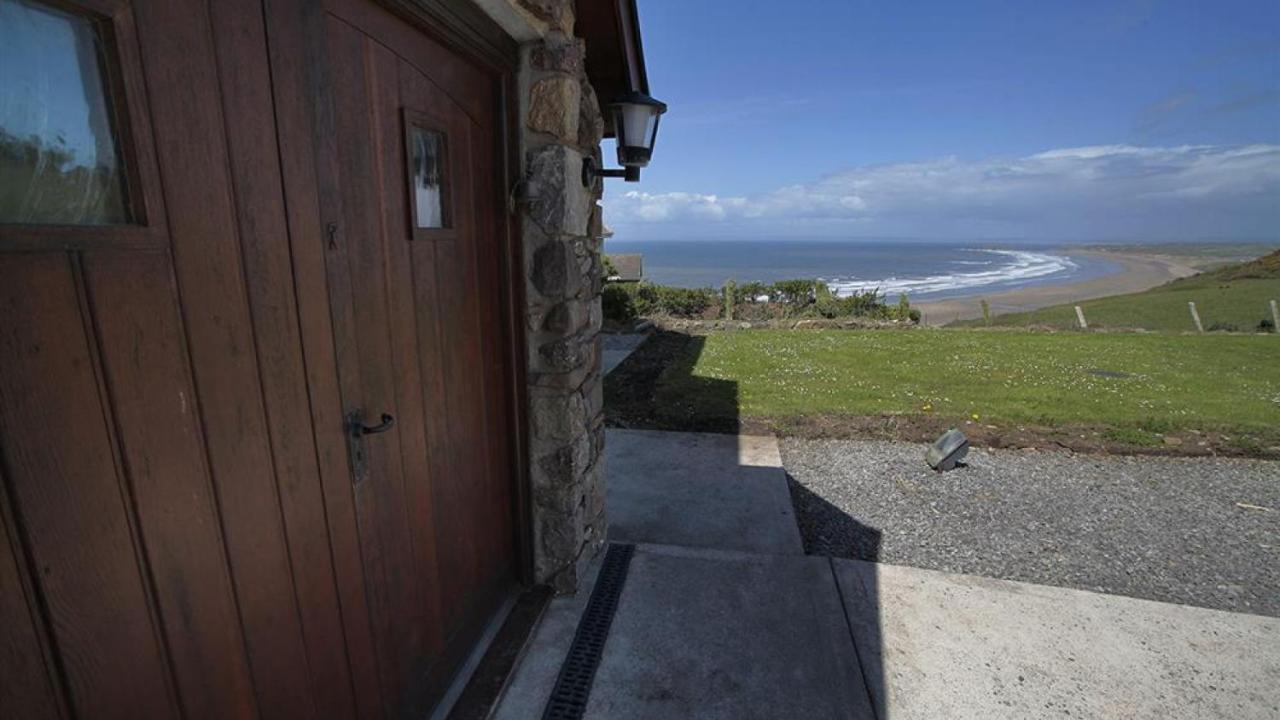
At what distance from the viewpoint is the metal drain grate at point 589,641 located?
2.24m

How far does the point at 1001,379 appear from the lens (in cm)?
745

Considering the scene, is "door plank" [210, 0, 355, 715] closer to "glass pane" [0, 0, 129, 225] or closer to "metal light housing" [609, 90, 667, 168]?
"glass pane" [0, 0, 129, 225]

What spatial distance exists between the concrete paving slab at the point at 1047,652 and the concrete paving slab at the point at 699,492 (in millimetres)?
773

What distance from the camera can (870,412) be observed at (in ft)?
20.0

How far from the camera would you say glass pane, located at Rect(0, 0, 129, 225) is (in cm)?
80

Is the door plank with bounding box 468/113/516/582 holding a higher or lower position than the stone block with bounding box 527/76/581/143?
lower

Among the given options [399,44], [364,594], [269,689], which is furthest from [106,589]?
[399,44]

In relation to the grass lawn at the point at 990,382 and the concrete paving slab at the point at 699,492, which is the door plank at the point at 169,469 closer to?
the concrete paving slab at the point at 699,492

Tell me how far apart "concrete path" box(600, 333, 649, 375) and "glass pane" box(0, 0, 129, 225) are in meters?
7.11

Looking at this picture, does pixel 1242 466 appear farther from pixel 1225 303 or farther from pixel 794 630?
pixel 1225 303

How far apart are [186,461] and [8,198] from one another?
516 millimetres

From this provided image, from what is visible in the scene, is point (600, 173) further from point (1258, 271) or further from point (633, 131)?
point (1258, 271)

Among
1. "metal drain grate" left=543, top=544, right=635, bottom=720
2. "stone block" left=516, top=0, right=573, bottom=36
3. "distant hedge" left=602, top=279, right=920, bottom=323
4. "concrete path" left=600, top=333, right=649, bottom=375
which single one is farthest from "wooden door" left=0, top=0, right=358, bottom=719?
"distant hedge" left=602, top=279, right=920, bottom=323

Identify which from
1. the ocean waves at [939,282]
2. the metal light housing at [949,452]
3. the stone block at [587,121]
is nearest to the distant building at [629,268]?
the metal light housing at [949,452]
